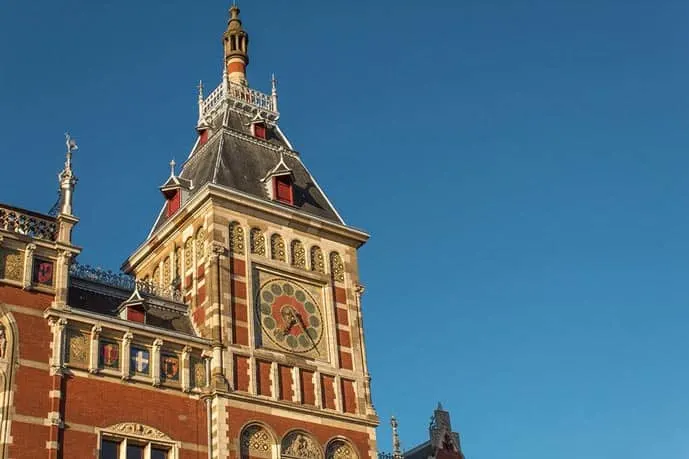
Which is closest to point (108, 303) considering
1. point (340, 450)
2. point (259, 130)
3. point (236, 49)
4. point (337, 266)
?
point (337, 266)

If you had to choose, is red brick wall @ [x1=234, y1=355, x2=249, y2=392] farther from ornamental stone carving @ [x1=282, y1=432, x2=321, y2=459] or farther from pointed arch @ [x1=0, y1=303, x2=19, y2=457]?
pointed arch @ [x1=0, y1=303, x2=19, y2=457]

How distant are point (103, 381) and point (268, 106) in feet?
64.7

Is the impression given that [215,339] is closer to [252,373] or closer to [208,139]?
[252,373]

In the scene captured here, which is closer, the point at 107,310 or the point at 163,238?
the point at 107,310

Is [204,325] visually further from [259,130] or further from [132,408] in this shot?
[259,130]

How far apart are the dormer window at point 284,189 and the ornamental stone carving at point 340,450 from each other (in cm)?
1042

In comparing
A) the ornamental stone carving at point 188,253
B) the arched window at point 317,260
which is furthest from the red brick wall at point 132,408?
the arched window at point 317,260

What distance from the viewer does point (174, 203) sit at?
44.8 meters

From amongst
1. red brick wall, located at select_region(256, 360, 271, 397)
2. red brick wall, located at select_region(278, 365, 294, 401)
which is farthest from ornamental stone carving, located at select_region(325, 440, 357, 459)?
red brick wall, located at select_region(256, 360, 271, 397)

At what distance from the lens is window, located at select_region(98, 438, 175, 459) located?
34.2 m

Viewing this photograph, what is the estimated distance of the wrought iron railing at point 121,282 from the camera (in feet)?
128

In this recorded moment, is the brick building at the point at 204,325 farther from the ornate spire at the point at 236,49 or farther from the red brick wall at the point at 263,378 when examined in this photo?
the ornate spire at the point at 236,49

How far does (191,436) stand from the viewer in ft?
119

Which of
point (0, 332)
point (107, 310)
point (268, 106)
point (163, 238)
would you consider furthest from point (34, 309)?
point (268, 106)
